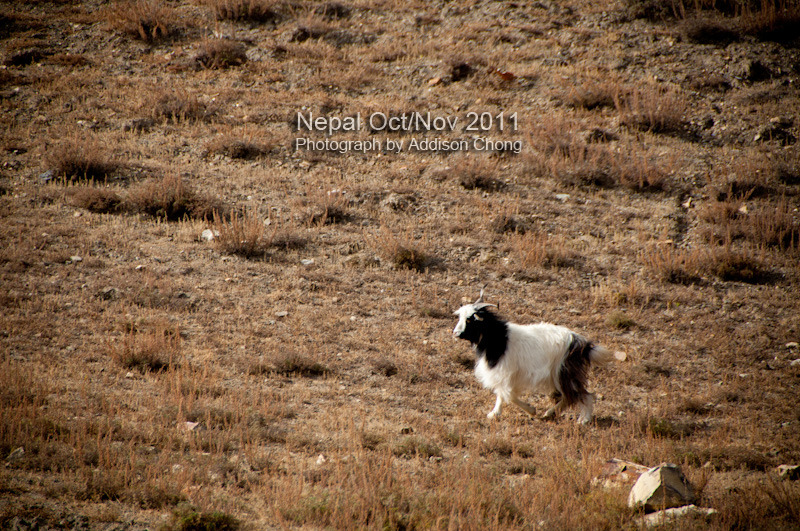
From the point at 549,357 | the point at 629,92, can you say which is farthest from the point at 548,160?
the point at 549,357

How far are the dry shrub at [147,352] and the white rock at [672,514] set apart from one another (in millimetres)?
5075

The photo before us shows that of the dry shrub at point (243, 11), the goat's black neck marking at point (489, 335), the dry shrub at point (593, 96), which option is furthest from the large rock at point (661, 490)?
the dry shrub at point (243, 11)

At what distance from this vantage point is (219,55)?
17.2 m

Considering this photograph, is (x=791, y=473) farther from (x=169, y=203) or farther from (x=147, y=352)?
(x=169, y=203)

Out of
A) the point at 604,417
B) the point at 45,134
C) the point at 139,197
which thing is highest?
the point at 45,134

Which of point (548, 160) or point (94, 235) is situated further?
point (548, 160)

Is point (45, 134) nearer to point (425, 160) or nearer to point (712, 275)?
point (425, 160)

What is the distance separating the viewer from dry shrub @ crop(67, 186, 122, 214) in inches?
418

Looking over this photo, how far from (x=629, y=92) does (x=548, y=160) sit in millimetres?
4099

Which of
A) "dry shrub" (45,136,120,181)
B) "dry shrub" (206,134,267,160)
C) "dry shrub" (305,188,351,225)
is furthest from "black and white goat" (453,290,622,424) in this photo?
"dry shrub" (45,136,120,181)

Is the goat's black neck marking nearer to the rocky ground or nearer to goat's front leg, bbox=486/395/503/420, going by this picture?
goat's front leg, bbox=486/395/503/420

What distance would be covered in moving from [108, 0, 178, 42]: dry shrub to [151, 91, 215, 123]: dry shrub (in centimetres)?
474

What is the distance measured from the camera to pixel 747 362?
302 inches

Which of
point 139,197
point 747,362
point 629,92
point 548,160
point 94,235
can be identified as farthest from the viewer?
point 629,92
